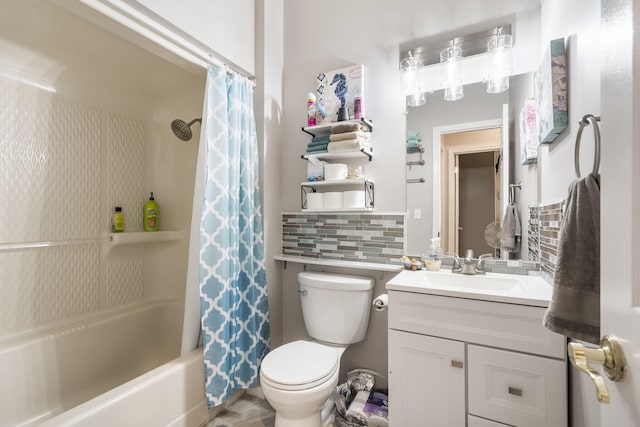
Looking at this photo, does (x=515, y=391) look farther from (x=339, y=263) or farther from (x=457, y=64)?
(x=457, y=64)

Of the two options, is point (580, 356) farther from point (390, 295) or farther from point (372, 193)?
point (372, 193)

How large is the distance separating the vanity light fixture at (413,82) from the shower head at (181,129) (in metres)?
1.48

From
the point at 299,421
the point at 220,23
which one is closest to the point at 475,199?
the point at 299,421

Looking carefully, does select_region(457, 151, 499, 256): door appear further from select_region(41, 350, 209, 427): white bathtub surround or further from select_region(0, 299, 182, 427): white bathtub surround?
select_region(0, 299, 182, 427): white bathtub surround

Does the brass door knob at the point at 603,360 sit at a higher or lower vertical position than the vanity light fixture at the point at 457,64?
lower

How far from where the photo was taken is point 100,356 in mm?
1952

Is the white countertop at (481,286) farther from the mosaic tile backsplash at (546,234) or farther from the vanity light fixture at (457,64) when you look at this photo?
the vanity light fixture at (457,64)

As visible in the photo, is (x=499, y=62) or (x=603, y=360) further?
(x=499, y=62)

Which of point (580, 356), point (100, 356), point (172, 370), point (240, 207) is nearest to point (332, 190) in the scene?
point (240, 207)

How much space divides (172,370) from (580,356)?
1.65 meters

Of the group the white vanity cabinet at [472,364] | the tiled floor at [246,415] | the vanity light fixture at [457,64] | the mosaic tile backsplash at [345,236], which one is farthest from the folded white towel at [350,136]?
the tiled floor at [246,415]

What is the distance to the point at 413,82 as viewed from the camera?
1.75 m

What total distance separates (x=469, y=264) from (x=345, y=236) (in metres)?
0.75

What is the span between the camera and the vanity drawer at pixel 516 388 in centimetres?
108
